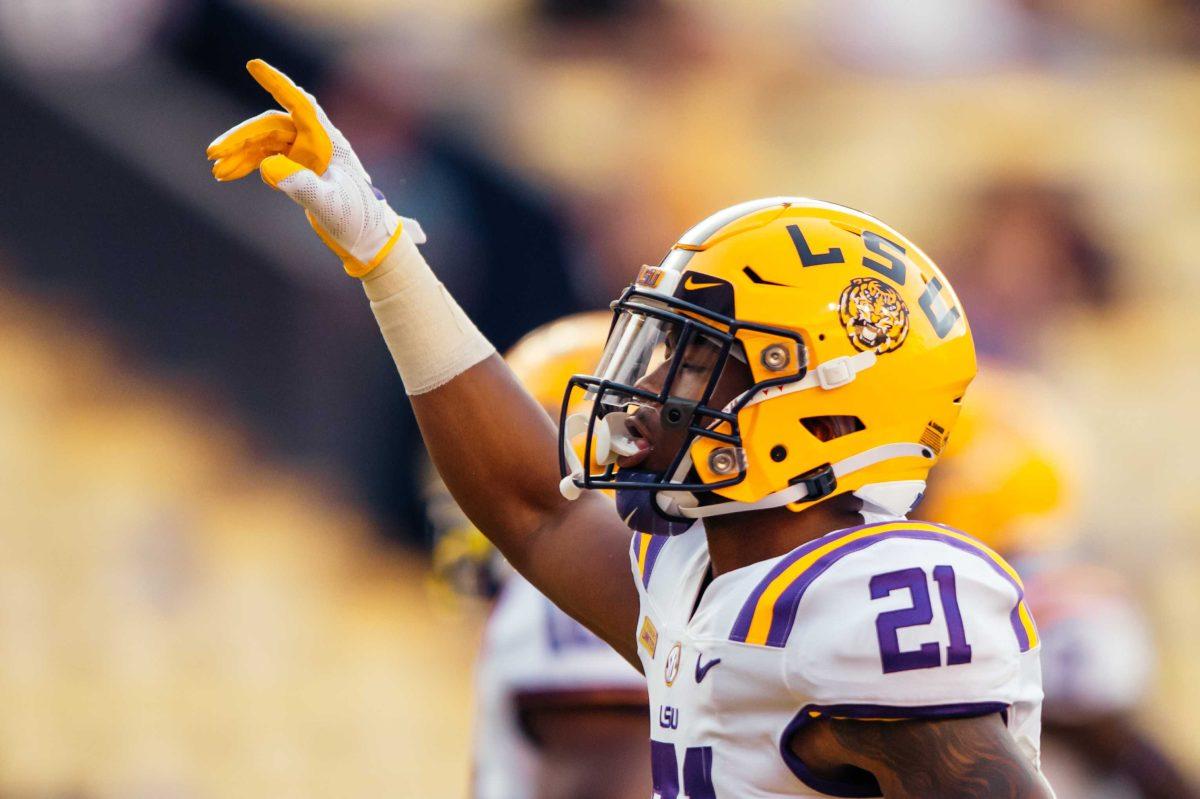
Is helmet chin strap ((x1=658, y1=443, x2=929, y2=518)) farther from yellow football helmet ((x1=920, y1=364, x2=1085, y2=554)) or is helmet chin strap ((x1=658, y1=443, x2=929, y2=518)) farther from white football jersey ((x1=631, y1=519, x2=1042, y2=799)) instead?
yellow football helmet ((x1=920, y1=364, x2=1085, y2=554))

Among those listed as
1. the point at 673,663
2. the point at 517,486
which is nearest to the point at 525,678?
the point at 517,486

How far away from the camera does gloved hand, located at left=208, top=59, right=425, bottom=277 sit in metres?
1.91

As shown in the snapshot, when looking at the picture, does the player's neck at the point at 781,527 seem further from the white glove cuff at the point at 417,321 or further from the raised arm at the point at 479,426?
the white glove cuff at the point at 417,321

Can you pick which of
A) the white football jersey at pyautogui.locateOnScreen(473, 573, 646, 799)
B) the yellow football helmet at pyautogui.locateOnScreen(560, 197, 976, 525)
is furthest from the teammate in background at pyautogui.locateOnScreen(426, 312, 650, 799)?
the yellow football helmet at pyautogui.locateOnScreen(560, 197, 976, 525)

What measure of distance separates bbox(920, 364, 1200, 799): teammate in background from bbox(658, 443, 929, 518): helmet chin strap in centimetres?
145

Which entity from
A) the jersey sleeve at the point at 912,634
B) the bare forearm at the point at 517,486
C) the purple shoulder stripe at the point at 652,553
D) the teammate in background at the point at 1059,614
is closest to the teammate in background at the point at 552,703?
the bare forearm at the point at 517,486

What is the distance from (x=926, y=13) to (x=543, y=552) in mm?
4811

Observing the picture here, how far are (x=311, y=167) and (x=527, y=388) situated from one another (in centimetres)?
75

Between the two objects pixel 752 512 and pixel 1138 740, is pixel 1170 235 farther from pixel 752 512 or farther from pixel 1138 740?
pixel 752 512

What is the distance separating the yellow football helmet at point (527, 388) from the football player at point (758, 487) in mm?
644

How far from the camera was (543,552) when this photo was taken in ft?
6.86

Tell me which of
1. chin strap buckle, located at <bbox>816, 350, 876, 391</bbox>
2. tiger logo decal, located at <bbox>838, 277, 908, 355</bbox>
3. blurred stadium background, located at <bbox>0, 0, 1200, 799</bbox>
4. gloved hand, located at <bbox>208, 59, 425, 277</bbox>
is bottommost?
chin strap buckle, located at <bbox>816, 350, 876, 391</bbox>

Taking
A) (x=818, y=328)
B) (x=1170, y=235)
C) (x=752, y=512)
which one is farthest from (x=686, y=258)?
(x=1170, y=235)

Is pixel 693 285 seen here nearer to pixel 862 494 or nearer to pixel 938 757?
pixel 862 494
